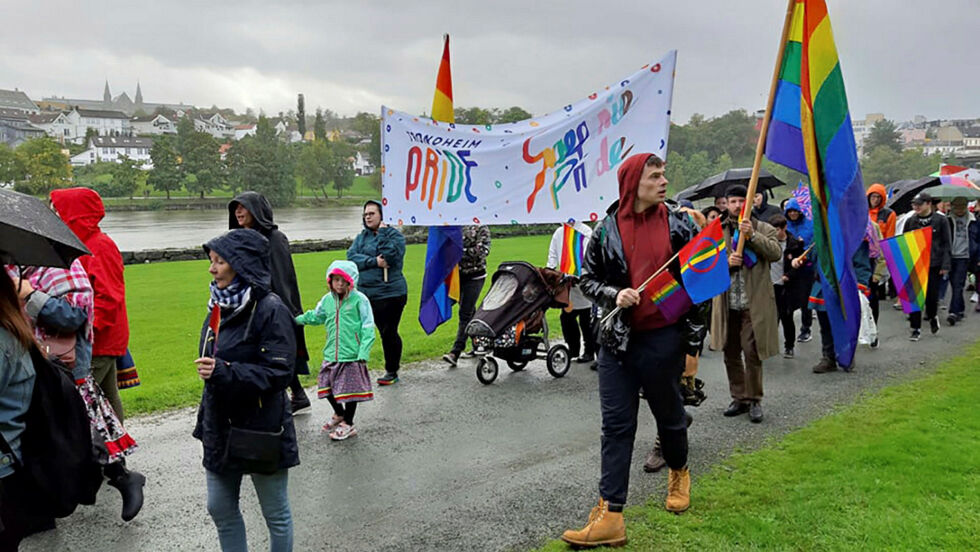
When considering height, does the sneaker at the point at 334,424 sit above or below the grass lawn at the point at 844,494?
below

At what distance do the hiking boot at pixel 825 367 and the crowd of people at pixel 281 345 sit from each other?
2054 millimetres

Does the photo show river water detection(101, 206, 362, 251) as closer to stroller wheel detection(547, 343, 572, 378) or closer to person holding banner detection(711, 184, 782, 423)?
stroller wheel detection(547, 343, 572, 378)

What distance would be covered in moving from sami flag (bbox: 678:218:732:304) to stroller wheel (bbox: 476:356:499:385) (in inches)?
145

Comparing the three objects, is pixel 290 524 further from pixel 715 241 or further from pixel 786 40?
pixel 786 40

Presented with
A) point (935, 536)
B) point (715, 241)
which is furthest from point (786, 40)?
point (935, 536)

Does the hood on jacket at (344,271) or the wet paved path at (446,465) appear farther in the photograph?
the hood on jacket at (344,271)

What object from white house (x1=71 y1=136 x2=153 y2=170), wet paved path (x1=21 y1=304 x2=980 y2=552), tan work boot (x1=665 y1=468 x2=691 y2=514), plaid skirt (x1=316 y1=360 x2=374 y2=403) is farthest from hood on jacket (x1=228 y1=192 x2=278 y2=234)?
white house (x1=71 y1=136 x2=153 y2=170)

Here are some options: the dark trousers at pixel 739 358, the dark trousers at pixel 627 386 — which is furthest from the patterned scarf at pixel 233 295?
the dark trousers at pixel 739 358

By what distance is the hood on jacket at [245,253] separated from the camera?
3.10 metres

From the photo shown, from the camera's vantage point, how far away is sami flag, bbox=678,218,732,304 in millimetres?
3707

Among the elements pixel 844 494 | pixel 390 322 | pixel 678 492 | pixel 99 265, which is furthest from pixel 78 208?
pixel 844 494

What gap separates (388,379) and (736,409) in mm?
3517

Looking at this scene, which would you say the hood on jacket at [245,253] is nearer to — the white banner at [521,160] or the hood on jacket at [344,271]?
the hood on jacket at [344,271]

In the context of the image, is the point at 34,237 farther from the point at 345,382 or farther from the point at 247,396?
the point at 345,382
